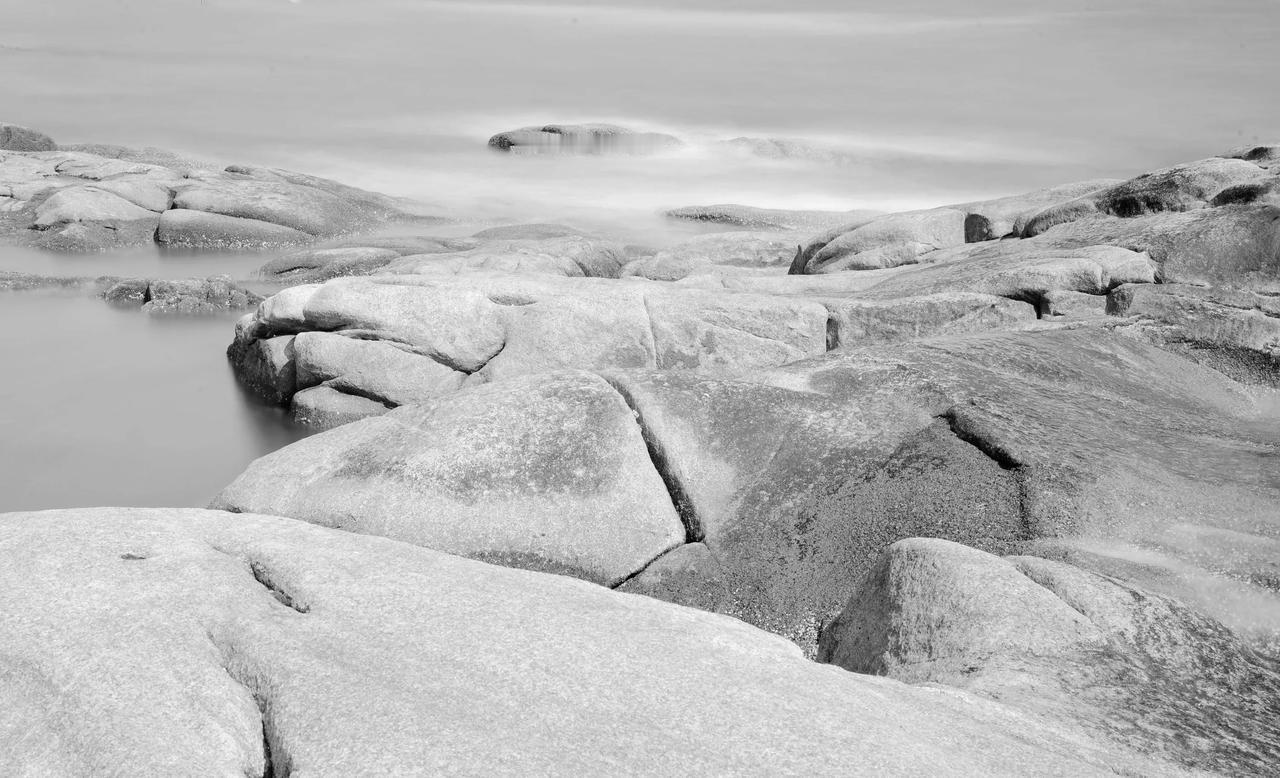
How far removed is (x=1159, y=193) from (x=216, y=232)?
55.0 feet

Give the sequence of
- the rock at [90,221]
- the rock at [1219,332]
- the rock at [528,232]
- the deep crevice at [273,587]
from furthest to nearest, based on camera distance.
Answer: the rock at [90,221] < the rock at [528,232] < the rock at [1219,332] < the deep crevice at [273,587]

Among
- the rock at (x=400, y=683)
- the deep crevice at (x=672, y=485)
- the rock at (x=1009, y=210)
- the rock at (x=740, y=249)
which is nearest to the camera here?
the rock at (x=400, y=683)

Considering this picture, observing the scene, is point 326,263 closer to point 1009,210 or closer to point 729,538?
point 1009,210

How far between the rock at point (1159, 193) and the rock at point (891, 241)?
212cm

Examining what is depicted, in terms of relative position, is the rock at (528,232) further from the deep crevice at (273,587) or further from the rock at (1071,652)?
the deep crevice at (273,587)

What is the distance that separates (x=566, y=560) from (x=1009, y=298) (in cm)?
636

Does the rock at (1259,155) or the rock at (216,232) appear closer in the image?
the rock at (1259,155)

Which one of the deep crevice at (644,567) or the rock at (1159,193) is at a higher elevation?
the rock at (1159,193)

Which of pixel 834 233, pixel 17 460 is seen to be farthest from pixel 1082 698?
pixel 834 233

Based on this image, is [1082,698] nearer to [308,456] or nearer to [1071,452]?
[1071,452]

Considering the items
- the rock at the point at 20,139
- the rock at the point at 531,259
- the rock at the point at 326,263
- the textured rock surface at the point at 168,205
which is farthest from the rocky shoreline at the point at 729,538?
the rock at the point at 20,139

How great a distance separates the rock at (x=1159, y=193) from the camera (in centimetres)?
1334

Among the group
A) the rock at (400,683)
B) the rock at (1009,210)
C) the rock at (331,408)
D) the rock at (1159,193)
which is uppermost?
the rock at (1159,193)

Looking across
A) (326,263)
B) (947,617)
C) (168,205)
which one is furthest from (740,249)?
(947,617)
